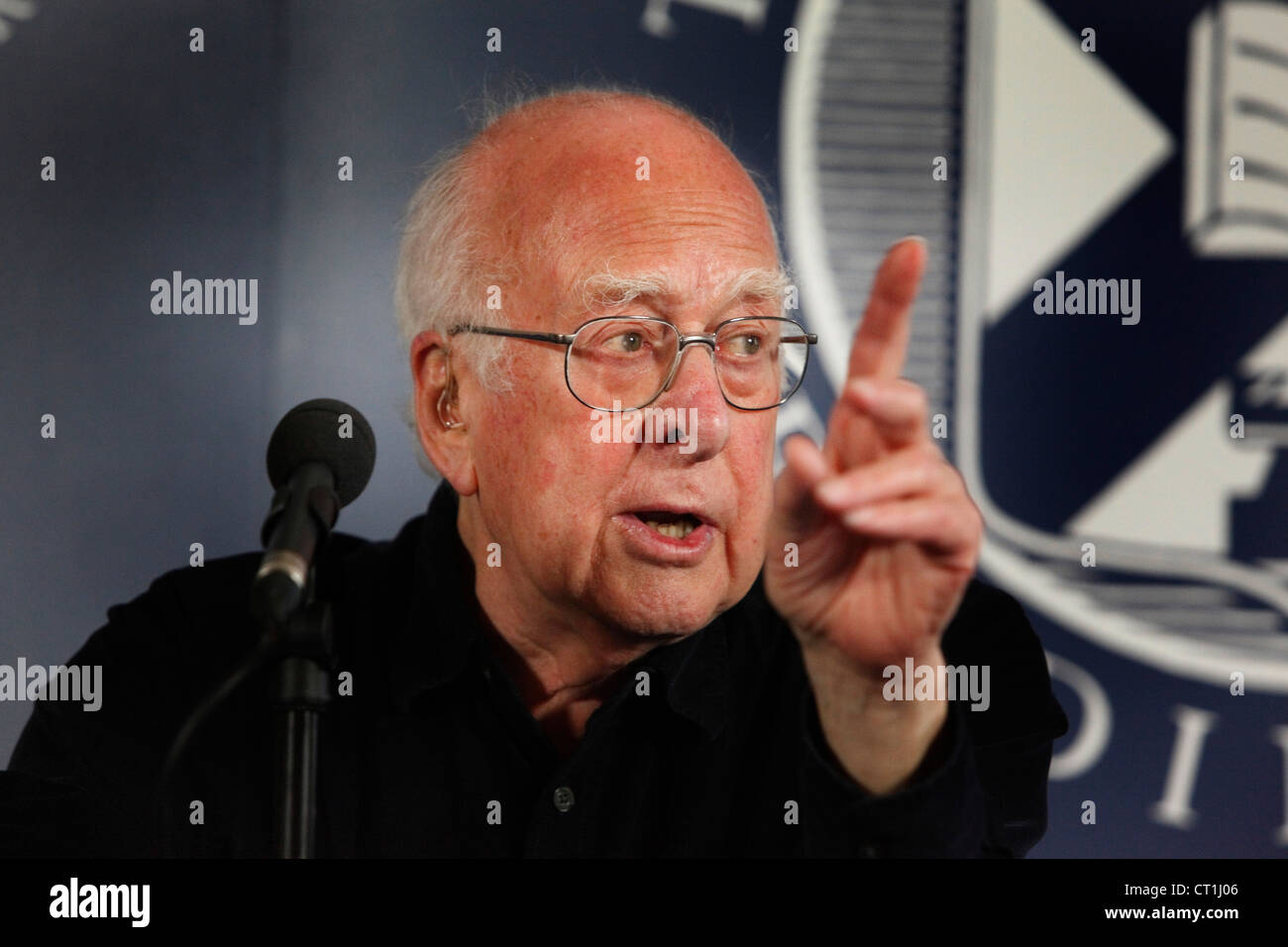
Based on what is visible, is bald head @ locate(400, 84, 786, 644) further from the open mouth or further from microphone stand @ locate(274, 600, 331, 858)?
microphone stand @ locate(274, 600, 331, 858)

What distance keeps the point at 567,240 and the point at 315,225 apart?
0.57m

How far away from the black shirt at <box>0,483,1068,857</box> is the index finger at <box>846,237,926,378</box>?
22.9 inches

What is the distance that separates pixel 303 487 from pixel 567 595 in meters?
0.54

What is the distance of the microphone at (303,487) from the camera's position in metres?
1.21

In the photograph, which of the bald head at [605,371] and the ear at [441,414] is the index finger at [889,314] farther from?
the ear at [441,414]

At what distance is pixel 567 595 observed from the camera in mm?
1777

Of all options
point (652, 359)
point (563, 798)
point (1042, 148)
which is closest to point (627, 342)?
point (652, 359)

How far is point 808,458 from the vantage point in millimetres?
1231

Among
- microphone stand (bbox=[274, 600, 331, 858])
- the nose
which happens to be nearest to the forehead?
the nose

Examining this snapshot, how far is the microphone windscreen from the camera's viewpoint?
139 cm

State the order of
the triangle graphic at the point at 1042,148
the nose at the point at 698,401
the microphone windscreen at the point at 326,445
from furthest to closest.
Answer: the triangle graphic at the point at 1042,148
the nose at the point at 698,401
the microphone windscreen at the point at 326,445

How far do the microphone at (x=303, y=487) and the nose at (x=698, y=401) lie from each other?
42 centimetres

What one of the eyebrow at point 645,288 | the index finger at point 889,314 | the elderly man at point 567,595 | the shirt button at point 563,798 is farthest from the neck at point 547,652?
the index finger at point 889,314
